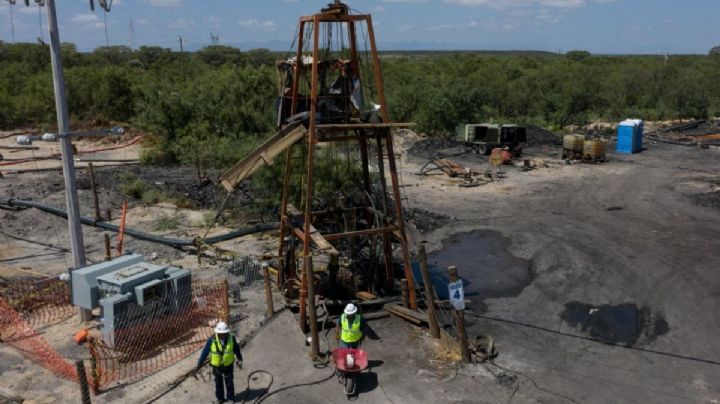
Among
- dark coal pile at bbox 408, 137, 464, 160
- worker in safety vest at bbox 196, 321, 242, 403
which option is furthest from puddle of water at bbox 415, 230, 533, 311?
dark coal pile at bbox 408, 137, 464, 160

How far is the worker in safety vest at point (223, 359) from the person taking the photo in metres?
10.4

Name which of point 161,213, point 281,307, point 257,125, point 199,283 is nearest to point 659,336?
point 281,307

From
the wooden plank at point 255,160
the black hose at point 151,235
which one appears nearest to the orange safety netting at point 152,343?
the wooden plank at point 255,160

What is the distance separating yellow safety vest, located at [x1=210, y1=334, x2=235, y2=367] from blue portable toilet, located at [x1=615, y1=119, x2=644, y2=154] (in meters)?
37.7

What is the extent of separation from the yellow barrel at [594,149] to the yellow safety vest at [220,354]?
3295 centimetres

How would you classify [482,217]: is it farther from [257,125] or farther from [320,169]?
[257,125]

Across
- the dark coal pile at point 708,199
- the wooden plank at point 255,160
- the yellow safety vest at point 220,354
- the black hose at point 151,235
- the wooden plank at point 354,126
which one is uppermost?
the wooden plank at point 354,126

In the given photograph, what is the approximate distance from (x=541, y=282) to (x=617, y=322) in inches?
123

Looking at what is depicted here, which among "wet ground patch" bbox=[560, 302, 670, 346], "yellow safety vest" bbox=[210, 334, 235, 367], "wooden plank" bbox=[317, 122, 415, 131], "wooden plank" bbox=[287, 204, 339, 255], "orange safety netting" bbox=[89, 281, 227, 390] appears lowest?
"wet ground patch" bbox=[560, 302, 670, 346]

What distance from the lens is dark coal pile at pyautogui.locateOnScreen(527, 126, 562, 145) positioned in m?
45.8

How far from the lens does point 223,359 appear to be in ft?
34.1

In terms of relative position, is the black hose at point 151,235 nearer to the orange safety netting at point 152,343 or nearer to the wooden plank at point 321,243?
the orange safety netting at point 152,343

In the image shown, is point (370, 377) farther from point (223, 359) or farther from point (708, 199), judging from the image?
point (708, 199)

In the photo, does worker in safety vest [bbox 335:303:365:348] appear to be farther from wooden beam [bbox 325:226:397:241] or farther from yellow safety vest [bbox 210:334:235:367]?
yellow safety vest [bbox 210:334:235:367]
